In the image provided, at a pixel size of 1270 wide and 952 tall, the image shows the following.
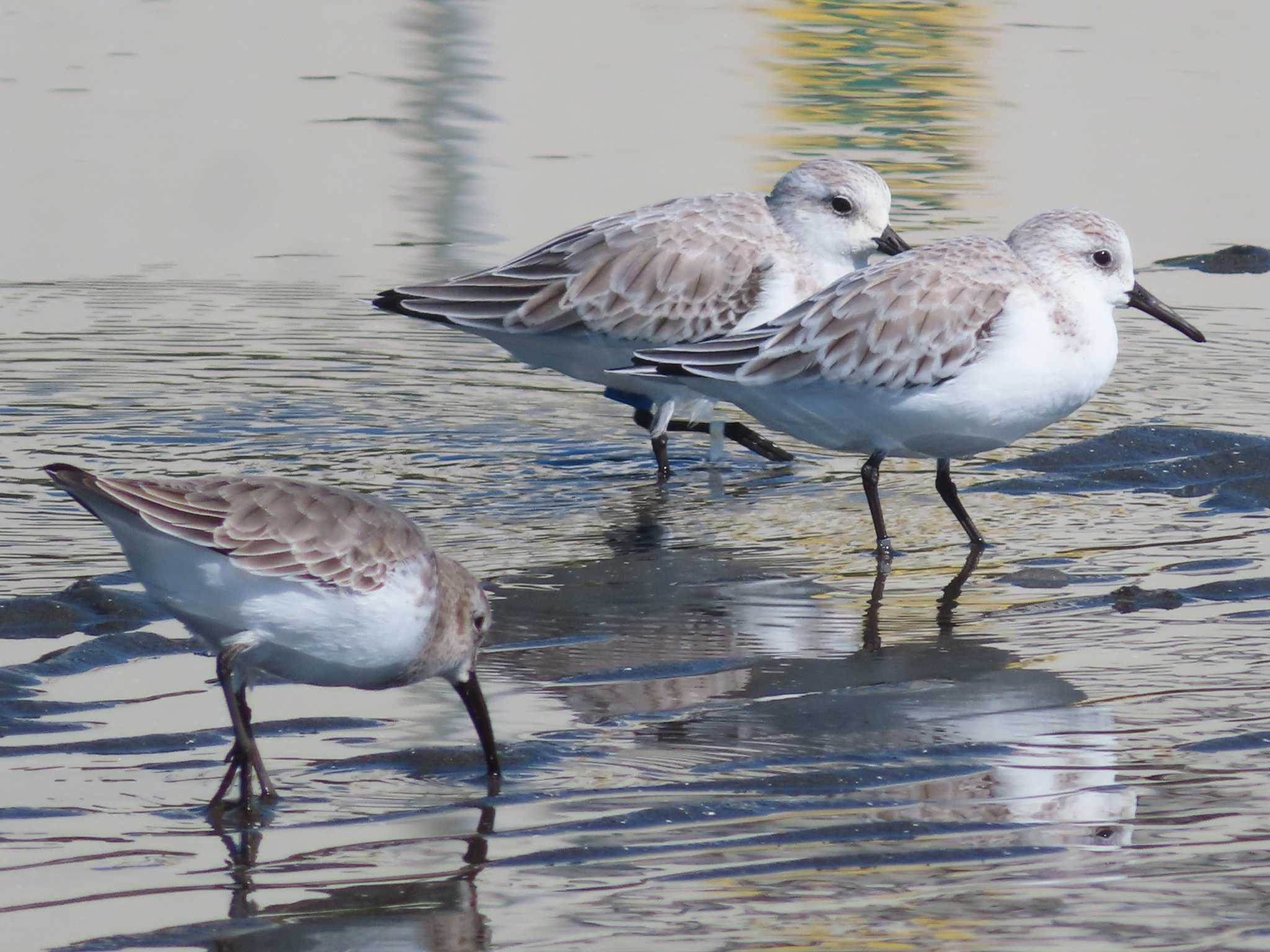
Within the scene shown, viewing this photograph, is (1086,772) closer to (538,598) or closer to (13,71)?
(538,598)

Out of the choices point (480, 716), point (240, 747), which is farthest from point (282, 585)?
point (480, 716)

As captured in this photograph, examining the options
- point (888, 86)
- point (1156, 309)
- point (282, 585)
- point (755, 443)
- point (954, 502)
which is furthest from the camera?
point (888, 86)

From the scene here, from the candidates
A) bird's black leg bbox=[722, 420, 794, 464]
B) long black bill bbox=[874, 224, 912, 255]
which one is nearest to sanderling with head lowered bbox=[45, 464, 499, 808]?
bird's black leg bbox=[722, 420, 794, 464]

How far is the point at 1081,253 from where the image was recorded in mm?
7988

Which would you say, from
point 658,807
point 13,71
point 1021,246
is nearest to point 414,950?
point 658,807

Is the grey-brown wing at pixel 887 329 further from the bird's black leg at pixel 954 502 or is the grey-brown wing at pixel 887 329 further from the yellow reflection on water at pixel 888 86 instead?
the yellow reflection on water at pixel 888 86

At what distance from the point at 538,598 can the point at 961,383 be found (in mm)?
1794

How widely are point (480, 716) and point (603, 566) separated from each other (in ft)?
7.07

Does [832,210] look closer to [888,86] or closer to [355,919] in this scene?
[355,919]

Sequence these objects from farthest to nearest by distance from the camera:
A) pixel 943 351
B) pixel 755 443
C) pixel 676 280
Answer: pixel 755 443
pixel 676 280
pixel 943 351

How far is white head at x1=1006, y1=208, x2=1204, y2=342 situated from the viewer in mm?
7965

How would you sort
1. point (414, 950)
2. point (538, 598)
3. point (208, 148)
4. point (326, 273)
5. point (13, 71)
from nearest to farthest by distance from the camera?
point (414, 950) → point (538, 598) → point (326, 273) → point (208, 148) → point (13, 71)

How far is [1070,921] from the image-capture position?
4.71 meters

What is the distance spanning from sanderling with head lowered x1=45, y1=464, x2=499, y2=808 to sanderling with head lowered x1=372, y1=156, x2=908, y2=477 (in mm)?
3438
